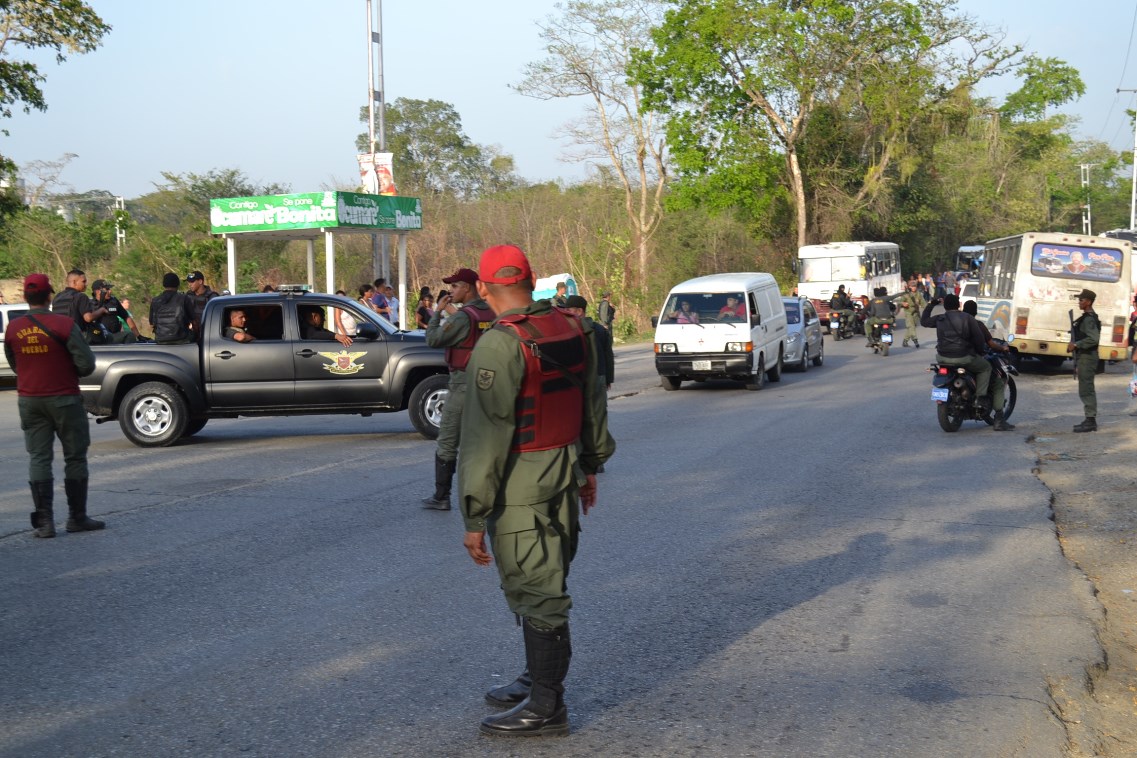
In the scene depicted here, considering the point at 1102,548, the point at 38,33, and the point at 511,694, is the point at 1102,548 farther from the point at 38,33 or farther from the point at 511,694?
the point at 38,33

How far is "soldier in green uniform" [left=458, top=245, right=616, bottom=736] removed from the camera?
4.47m

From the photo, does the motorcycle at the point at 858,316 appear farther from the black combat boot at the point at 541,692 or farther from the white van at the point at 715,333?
the black combat boot at the point at 541,692

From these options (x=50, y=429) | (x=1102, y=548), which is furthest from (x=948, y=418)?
(x=50, y=429)

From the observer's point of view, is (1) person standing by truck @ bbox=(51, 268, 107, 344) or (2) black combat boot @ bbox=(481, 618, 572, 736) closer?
(2) black combat boot @ bbox=(481, 618, 572, 736)

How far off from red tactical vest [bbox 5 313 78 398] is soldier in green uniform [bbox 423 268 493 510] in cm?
269

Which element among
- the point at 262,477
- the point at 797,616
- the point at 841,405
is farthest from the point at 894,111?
the point at 797,616

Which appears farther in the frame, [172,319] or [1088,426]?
[1088,426]

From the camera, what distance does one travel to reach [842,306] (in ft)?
125

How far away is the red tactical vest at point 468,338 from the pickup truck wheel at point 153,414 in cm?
597

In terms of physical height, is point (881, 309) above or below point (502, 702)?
above

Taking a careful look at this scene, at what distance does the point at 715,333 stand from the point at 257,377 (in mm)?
Result: 9040

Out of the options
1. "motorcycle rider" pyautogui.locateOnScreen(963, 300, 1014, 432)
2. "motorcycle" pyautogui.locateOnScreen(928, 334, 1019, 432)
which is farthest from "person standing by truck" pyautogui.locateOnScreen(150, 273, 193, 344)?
"motorcycle rider" pyautogui.locateOnScreen(963, 300, 1014, 432)

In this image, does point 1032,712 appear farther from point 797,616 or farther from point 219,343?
point 219,343

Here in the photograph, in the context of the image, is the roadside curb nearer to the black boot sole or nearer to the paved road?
the paved road
